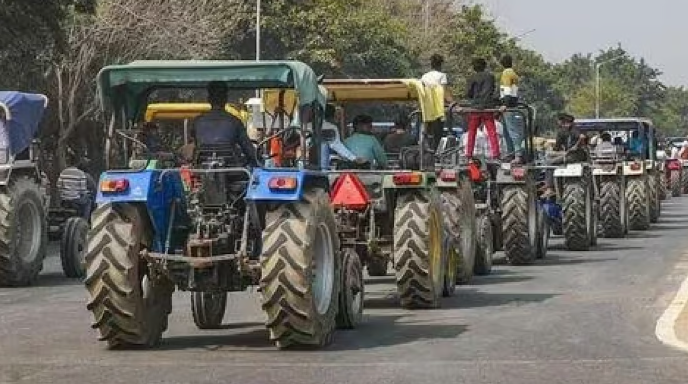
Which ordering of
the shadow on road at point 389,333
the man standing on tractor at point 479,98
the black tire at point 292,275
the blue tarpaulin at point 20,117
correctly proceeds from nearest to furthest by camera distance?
the black tire at point 292,275 < the shadow on road at point 389,333 < the blue tarpaulin at point 20,117 < the man standing on tractor at point 479,98

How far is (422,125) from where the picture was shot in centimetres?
1630

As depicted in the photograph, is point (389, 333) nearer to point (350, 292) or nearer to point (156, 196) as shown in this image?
point (350, 292)

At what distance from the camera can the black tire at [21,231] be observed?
61.4 ft

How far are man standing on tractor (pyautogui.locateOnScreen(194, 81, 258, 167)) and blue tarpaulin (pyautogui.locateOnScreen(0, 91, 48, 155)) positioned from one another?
7798 mm

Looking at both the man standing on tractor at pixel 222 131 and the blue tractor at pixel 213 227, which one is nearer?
the blue tractor at pixel 213 227

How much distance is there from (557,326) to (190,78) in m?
4.15

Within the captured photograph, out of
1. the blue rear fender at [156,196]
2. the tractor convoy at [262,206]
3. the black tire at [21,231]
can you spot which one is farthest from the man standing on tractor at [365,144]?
the black tire at [21,231]

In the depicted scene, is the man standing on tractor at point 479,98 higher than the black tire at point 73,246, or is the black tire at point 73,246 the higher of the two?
the man standing on tractor at point 479,98

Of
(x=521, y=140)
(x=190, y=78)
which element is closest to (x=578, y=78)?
(x=521, y=140)

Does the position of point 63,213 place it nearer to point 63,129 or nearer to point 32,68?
point 32,68

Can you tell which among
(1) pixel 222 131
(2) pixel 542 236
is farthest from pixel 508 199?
(1) pixel 222 131

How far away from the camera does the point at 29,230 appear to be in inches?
Result: 771

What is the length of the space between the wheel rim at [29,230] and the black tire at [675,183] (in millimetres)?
38142

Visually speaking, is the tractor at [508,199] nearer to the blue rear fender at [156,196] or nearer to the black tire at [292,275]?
the blue rear fender at [156,196]
